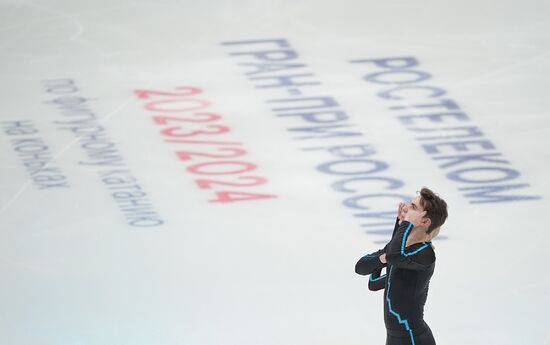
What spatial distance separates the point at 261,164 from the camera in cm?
936

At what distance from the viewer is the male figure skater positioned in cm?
553

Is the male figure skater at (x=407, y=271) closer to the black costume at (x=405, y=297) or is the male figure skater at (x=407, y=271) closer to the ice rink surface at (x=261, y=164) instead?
the black costume at (x=405, y=297)

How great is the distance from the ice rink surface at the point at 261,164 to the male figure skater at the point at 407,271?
1295 millimetres

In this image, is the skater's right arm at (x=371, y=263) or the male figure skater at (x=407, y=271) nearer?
the male figure skater at (x=407, y=271)

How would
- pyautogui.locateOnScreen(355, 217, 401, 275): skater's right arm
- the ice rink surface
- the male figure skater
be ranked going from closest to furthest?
the male figure skater
pyautogui.locateOnScreen(355, 217, 401, 275): skater's right arm
the ice rink surface

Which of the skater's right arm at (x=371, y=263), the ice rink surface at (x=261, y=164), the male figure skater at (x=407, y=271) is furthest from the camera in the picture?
the ice rink surface at (x=261, y=164)

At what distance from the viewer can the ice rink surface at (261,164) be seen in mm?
7367

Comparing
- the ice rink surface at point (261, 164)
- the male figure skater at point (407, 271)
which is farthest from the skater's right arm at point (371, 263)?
the ice rink surface at point (261, 164)

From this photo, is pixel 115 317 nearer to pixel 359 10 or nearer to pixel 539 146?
pixel 539 146

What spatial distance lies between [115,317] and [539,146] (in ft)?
10.3

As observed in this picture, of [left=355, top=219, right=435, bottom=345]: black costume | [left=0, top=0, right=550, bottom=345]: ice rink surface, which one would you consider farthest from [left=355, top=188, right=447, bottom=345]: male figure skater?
[left=0, top=0, right=550, bottom=345]: ice rink surface

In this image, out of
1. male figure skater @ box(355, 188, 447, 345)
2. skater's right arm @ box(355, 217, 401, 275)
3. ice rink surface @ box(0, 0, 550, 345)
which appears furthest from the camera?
ice rink surface @ box(0, 0, 550, 345)

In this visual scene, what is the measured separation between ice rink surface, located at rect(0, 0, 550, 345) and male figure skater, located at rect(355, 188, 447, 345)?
1.30m

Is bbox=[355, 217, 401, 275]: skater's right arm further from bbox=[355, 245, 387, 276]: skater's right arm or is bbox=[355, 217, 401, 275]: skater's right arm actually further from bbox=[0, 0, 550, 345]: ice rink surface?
bbox=[0, 0, 550, 345]: ice rink surface
